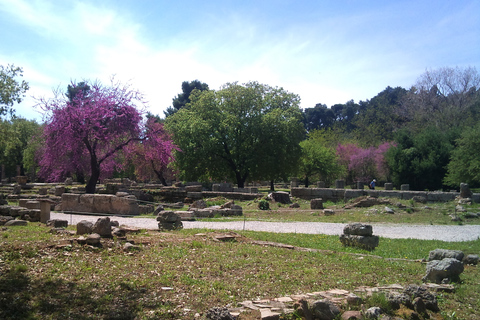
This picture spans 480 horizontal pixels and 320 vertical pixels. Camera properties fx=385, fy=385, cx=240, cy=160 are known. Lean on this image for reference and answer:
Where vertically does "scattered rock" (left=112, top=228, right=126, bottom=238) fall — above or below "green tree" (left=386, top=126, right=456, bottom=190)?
below

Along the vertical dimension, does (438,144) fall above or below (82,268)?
above

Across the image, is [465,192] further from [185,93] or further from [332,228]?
[185,93]

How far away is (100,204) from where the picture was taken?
1683 centimetres

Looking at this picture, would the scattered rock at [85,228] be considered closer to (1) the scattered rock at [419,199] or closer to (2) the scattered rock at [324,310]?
(2) the scattered rock at [324,310]

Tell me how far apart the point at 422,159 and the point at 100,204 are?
31.6 m

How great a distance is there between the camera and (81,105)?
19.7m

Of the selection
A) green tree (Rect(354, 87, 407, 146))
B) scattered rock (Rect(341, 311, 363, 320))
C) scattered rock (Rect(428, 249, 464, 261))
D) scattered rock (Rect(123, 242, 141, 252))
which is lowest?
scattered rock (Rect(341, 311, 363, 320))

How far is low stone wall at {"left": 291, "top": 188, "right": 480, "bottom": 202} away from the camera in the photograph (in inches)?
857

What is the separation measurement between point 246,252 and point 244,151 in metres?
21.6

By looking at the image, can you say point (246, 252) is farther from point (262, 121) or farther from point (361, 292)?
point (262, 121)

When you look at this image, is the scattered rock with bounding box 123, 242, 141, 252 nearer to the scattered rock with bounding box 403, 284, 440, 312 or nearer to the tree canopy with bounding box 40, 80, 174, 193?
the scattered rock with bounding box 403, 284, 440, 312

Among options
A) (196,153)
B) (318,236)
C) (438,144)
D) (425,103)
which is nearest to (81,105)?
(196,153)

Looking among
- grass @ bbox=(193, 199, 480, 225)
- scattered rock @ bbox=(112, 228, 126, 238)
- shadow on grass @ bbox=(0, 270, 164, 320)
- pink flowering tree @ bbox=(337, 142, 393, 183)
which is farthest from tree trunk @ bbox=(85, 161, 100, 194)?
pink flowering tree @ bbox=(337, 142, 393, 183)

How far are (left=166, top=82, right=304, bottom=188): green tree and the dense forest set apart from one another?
0.26ft
